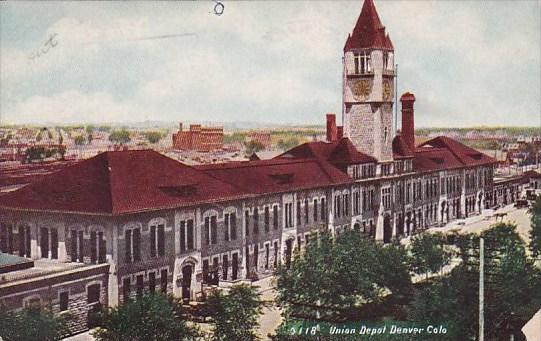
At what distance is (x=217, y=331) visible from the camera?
4.76 metres

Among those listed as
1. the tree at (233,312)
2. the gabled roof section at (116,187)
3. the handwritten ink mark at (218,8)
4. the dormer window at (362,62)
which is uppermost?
the handwritten ink mark at (218,8)

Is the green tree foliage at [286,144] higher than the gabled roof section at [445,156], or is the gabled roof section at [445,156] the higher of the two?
the green tree foliage at [286,144]

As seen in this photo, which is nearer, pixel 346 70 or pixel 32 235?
pixel 32 235

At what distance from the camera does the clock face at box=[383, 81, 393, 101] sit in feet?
A: 16.9

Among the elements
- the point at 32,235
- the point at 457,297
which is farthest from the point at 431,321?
the point at 32,235

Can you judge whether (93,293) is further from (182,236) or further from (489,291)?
(489,291)

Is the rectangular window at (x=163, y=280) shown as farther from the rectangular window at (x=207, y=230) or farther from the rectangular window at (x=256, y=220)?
the rectangular window at (x=256, y=220)

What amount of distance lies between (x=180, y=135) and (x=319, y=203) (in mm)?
1076

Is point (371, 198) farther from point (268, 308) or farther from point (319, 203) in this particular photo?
point (268, 308)

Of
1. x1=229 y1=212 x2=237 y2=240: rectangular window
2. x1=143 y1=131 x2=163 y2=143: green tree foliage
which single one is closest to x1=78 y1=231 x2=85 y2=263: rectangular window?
x1=143 y1=131 x2=163 y2=143: green tree foliage

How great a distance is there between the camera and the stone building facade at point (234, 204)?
436 cm

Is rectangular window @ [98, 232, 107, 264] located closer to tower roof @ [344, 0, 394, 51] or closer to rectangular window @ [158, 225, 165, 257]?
rectangular window @ [158, 225, 165, 257]

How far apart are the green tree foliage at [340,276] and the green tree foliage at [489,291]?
25 centimetres

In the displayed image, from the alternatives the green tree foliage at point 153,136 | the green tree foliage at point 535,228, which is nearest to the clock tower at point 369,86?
the green tree foliage at point 535,228
